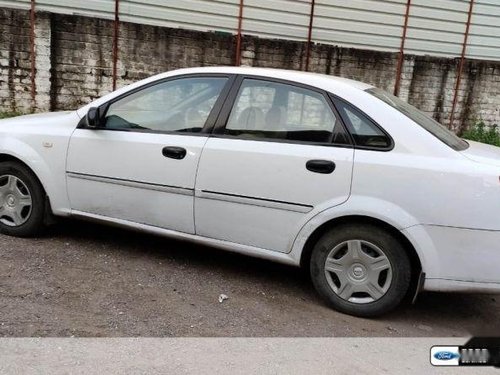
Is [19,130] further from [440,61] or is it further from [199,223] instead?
→ [440,61]

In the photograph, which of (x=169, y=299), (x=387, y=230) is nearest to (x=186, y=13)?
(x=169, y=299)

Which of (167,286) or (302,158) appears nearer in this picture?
(302,158)

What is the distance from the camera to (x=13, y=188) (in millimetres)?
4332

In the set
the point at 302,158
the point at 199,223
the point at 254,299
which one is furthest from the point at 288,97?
the point at 254,299

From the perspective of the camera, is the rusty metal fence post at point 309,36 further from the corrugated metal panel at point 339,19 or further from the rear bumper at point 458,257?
the rear bumper at point 458,257

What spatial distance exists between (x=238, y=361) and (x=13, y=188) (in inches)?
100

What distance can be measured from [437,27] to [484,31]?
103cm

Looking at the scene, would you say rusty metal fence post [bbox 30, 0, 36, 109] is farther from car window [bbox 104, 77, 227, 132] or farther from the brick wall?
car window [bbox 104, 77, 227, 132]

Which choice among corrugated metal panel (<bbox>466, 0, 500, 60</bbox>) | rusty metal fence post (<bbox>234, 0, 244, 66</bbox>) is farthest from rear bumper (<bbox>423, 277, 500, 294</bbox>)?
corrugated metal panel (<bbox>466, 0, 500, 60</bbox>)

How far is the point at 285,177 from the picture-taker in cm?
352

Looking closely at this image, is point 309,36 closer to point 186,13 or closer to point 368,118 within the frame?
point 186,13

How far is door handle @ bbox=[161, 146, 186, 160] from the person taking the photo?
3773mm

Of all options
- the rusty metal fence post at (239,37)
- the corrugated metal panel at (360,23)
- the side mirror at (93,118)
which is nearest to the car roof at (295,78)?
the side mirror at (93,118)

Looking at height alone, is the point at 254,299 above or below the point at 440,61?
below
